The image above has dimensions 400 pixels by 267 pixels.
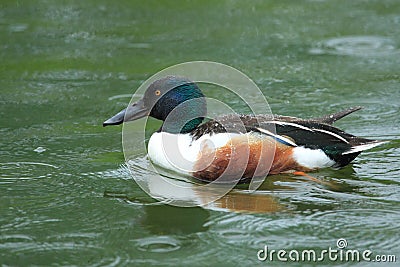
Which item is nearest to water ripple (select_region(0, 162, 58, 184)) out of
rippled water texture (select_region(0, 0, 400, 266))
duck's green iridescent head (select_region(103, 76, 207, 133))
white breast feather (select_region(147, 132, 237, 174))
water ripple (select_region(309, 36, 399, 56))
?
rippled water texture (select_region(0, 0, 400, 266))

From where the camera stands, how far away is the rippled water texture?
5832mm

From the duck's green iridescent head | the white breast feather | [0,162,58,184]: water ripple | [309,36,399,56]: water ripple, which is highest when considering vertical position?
[309,36,399,56]: water ripple

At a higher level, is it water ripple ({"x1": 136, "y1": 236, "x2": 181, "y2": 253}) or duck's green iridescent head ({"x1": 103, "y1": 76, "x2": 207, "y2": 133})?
duck's green iridescent head ({"x1": 103, "y1": 76, "x2": 207, "y2": 133})

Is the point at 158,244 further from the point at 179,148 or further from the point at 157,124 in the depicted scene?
the point at 157,124

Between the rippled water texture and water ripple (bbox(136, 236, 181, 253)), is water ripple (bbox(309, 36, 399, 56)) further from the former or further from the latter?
water ripple (bbox(136, 236, 181, 253))

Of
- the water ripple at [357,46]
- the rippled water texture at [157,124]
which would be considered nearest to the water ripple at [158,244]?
the rippled water texture at [157,124]

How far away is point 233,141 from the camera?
22.6ft

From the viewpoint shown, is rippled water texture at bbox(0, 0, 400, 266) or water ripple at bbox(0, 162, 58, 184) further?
water ripple at bbox(0, 162, 58, 184)

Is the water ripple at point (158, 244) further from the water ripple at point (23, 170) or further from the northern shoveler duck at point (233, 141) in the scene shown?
the water ripple at point (23, 170)

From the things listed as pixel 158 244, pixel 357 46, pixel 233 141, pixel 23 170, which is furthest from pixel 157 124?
pixel 357 46

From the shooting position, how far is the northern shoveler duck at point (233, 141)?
272 inches

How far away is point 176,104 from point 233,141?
791 millimetres

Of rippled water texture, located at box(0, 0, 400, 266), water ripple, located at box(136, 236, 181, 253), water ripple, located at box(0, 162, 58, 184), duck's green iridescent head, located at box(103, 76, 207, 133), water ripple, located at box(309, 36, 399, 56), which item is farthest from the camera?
water ripple, located at box(309, 36, 399, 56)

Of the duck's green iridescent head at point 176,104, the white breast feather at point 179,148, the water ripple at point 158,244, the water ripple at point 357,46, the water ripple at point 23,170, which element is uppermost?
the water ripple at point 357,46
